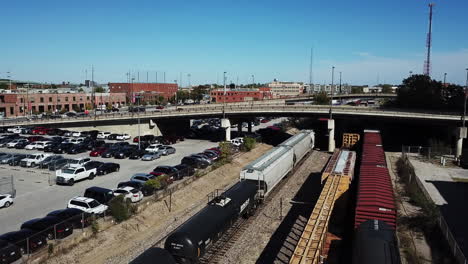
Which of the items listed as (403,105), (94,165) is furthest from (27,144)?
(403,105)

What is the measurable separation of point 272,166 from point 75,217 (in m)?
15.0

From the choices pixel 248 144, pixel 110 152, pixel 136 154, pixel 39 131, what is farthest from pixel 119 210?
pixel 39 131

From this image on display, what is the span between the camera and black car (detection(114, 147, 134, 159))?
45.1m

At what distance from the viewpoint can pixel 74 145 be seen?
4838 cm

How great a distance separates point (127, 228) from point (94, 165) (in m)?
15.0

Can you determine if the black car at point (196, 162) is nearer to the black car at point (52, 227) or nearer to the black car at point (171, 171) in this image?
the black car at point (171, 171)

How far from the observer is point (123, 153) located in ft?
149

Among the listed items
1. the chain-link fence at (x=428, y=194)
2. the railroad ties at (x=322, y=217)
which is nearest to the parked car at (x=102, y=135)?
the railroad ties at (x=322, y=217)

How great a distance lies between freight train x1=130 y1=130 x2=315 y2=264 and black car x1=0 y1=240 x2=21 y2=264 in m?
7.56

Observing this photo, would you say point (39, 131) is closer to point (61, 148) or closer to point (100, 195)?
point (61, 148)

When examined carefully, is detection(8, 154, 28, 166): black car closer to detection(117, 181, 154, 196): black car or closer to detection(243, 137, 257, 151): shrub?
detection(117, 181, 154, 196): black car

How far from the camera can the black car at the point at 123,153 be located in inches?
1777

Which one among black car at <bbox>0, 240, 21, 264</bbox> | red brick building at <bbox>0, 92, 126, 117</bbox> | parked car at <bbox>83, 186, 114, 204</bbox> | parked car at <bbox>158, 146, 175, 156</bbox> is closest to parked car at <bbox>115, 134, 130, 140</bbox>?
parked car at <bbox>158, 146, 175, 156</bbox>

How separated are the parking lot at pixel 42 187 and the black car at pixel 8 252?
5074mm
